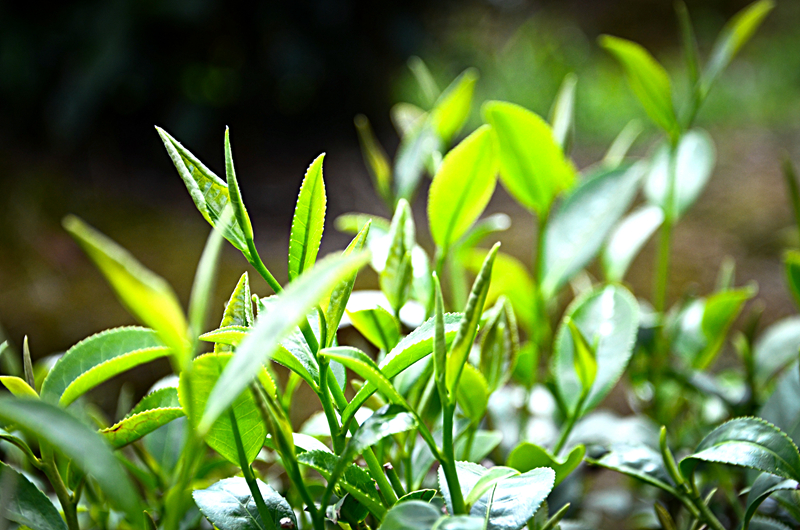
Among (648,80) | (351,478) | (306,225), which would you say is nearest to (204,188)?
(306,225)

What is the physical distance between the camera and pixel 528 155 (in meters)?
0.46

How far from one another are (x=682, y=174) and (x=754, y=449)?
365 mm

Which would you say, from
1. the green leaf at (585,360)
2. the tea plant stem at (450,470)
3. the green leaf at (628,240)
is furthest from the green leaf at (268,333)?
the green leaf at (628,240)

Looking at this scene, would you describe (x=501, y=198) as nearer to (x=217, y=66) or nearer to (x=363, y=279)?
(x=363, y=279)

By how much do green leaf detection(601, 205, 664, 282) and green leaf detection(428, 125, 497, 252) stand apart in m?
0.26

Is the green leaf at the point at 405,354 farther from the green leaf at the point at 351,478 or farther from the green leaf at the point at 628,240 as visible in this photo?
the green leaf at the point at 628,240

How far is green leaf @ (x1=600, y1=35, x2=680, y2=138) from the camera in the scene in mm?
475

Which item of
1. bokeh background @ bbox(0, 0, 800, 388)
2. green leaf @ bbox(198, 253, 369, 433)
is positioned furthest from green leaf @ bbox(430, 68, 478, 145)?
bokeh background @ bbox(0, 0, 800, 388)

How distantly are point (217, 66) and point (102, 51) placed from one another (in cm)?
37

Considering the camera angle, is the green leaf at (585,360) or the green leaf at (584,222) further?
the green leaf at (584,222)

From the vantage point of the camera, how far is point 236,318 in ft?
0.92

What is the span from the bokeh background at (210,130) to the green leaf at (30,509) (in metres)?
1.07

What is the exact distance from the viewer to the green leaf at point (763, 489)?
0.31 metres

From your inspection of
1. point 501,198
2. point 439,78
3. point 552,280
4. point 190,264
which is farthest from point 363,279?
point 439,78
